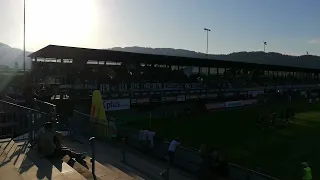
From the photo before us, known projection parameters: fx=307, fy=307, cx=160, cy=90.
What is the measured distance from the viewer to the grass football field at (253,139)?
54.7 feet

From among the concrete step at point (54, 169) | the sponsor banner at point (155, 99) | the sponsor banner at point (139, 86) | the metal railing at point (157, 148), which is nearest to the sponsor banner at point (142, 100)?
the sponsor banner at point (155, 99)

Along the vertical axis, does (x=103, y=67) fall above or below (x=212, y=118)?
above

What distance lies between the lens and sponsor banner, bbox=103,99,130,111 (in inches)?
1179

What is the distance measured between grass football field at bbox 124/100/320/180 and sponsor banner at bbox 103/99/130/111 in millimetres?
2139

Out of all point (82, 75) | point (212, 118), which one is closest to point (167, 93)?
point (212, 118)

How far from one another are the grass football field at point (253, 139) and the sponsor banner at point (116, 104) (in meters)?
2.14

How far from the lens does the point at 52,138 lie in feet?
27.6

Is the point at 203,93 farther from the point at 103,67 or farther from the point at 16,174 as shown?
the point at 16,174

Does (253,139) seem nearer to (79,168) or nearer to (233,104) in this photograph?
(79,168)

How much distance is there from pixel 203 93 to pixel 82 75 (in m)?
16.0

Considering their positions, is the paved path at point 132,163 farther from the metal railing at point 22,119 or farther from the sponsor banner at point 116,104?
the sponsor banner at point 116,104

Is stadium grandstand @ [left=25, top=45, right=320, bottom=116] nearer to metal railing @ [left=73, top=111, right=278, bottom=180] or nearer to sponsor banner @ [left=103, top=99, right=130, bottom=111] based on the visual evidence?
sponsor banner @ [left=103, top=99, right=130, bottom=111]

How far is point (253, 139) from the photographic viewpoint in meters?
23.5

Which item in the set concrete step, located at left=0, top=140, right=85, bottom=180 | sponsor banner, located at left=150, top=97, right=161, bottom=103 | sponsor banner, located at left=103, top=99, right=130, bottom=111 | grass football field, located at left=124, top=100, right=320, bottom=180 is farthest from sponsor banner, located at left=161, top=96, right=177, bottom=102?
concrete step, located at left=0, top=140, right=85, bottom=180
